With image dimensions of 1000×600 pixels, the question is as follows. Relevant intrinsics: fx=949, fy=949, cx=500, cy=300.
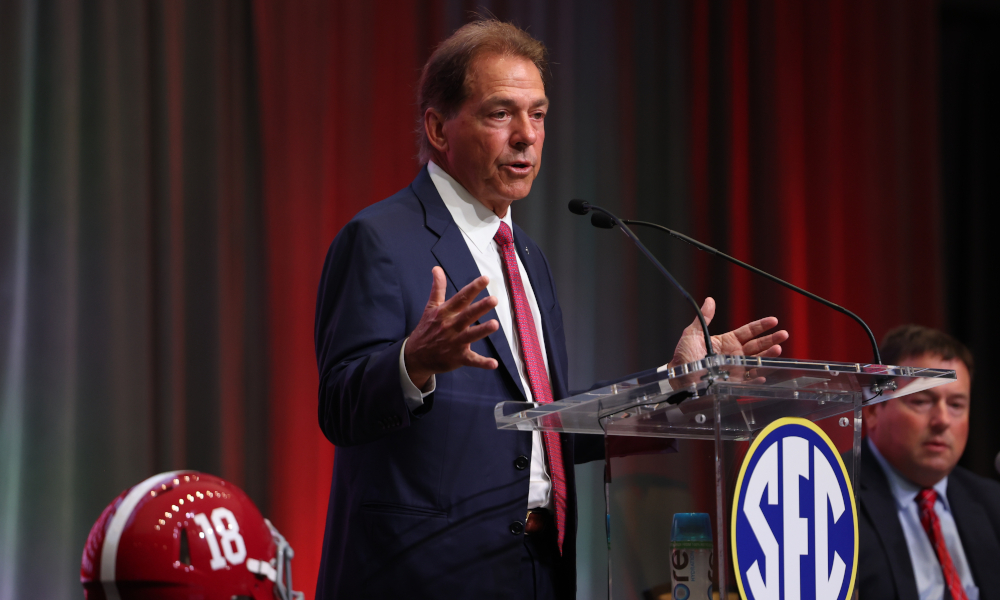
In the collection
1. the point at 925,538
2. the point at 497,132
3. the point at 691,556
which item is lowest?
the point at 925,538

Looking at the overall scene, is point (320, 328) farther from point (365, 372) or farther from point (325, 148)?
point (325, 148)

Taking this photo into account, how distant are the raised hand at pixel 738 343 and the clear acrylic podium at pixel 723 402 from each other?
0.67 ft

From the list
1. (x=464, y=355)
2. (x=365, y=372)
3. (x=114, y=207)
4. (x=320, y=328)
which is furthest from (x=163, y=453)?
(x=464, y=355)

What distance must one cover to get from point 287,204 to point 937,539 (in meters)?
2.34

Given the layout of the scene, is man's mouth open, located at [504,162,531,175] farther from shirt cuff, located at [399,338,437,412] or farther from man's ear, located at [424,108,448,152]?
shirt cuff, located at [399,338,437,412]

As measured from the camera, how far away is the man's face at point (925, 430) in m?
2.94

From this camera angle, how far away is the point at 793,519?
1.36 meters

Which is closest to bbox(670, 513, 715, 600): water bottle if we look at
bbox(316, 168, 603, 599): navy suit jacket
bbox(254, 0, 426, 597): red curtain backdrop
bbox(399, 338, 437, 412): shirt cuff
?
bbox(316, 168, 603, 599): navy suit jacket

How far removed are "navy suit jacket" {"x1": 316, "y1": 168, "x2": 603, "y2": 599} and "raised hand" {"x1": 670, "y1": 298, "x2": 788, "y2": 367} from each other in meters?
0.32

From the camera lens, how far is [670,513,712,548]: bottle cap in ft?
4.46

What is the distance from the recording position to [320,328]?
67.9 inches

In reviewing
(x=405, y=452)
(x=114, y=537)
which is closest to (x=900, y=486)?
(x=405, y=452)

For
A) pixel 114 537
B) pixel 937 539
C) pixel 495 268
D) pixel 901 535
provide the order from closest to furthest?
A: pixel 114 537, pixel 495 268, pixel 901 535, pixel 937 539

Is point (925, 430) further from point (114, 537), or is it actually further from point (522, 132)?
point (114, 537)
